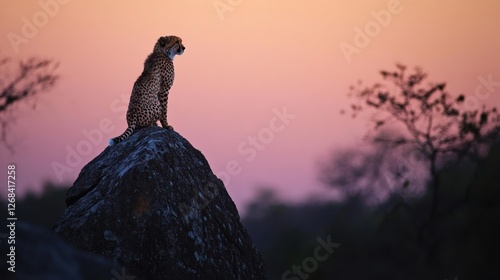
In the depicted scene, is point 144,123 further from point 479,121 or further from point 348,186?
point 348,186

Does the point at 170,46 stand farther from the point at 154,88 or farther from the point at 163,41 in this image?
the point at 154,88

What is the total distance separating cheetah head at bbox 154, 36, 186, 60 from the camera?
588 inches

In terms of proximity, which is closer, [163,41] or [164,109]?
[164,109]

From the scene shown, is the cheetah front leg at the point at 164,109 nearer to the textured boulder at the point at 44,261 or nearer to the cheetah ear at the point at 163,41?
the cheetah ear at the point at 163,41

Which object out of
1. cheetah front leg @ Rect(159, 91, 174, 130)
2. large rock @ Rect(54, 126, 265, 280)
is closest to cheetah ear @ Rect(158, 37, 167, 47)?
cheetah front leg @ Rect(159, 91, 174, 130)

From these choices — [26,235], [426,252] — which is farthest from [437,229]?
[26,235]

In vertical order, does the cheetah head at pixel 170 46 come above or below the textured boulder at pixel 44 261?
above

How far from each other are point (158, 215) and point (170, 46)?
429 cm

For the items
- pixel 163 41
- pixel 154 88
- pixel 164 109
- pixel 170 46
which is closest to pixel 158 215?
pixel 164 109

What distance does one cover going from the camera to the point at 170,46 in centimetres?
1495

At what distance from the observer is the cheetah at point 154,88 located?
14055 millimetres

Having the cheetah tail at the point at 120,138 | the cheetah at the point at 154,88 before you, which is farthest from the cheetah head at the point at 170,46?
the cheetah tail at the point at 120,138

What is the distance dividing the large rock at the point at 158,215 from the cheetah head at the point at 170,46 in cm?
220

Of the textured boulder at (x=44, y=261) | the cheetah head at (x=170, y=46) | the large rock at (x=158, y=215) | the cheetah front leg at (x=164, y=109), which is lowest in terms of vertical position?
the textured boulder at (x=44, y=261)
